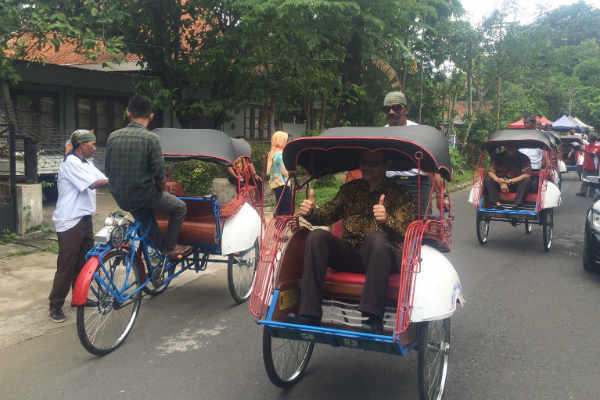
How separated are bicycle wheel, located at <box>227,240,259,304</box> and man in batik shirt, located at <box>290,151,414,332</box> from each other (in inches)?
75.6

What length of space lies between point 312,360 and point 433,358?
1.14m

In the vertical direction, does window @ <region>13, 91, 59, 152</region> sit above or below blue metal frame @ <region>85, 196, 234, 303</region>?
above

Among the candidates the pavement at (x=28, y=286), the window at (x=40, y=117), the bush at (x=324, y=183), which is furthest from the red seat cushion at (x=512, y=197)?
the window at (x=40, y=117)

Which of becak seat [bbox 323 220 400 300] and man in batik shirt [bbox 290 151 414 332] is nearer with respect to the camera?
man in batik shirt [bbox 290 151 414 332]

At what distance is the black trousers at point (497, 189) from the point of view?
975 cm

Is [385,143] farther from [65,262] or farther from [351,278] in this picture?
[65,262]

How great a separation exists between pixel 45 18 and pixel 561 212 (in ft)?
38.9

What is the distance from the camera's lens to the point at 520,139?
988 centimetres


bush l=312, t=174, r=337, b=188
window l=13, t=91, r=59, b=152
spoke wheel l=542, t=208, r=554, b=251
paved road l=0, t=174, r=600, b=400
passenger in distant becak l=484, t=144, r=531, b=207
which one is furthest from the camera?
bush l=312, t=174, r=337, b=188

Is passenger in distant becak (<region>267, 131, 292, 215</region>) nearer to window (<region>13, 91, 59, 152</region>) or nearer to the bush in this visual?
window (<region>13, 91, 59, 152</region>)

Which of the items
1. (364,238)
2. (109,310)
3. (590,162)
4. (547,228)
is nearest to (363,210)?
(364,238)

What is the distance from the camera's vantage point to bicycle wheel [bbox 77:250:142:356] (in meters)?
4.69

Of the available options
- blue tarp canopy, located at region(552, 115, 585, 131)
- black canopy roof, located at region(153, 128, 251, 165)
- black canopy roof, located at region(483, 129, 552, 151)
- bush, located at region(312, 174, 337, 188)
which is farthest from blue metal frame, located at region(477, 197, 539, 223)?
blue tarp canopy, located at region(552, 115, 585, 131)

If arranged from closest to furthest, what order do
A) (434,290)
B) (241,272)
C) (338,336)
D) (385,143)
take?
1. (338,336)
2. (434,290)
3. (385,143)
4. (241,272)
